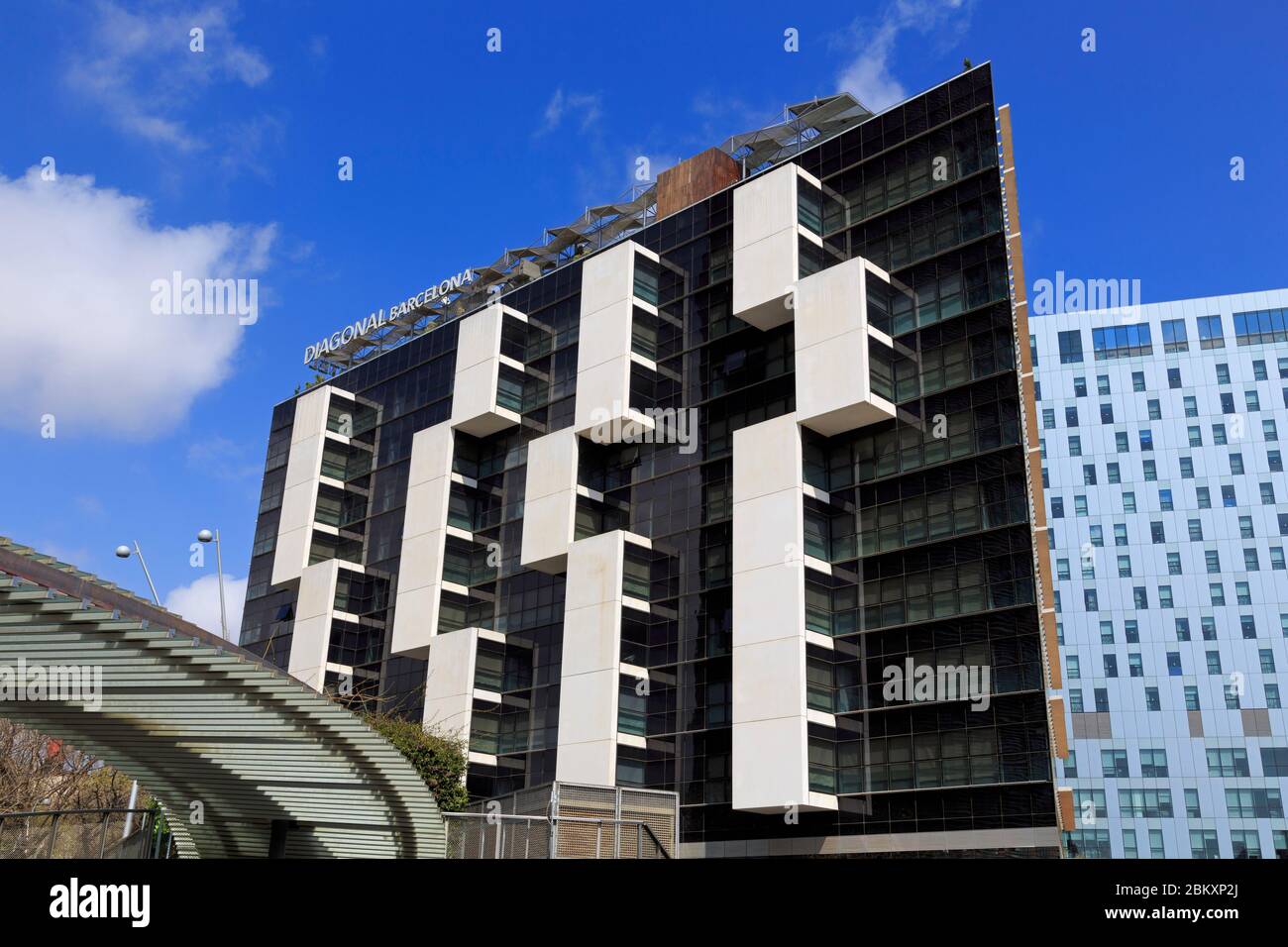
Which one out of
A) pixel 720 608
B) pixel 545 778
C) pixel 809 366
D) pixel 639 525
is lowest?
pixel 545 778

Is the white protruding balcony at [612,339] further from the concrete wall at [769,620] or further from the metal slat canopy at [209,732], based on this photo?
the metal slat canopy at [209,732]

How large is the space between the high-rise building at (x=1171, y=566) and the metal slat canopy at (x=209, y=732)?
9463 centimetres

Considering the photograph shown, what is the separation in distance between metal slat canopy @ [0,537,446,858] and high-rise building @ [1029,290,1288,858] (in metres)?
94.6

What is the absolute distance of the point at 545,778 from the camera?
196ft

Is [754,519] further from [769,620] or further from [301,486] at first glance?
[301,486]

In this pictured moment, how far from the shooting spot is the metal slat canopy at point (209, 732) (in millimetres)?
20203

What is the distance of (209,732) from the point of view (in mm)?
23891

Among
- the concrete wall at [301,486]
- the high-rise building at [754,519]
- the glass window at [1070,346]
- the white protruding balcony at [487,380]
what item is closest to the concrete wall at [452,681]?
the high-rise building at [754,519]

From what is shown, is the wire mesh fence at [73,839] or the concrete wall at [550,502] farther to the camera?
the concrete wall at [550,502]

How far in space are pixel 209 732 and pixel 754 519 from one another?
1350 inches

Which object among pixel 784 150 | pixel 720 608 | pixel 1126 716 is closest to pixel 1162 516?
pixel 1126 716

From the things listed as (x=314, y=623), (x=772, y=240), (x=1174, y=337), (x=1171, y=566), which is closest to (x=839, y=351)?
(x=772, y=240)
